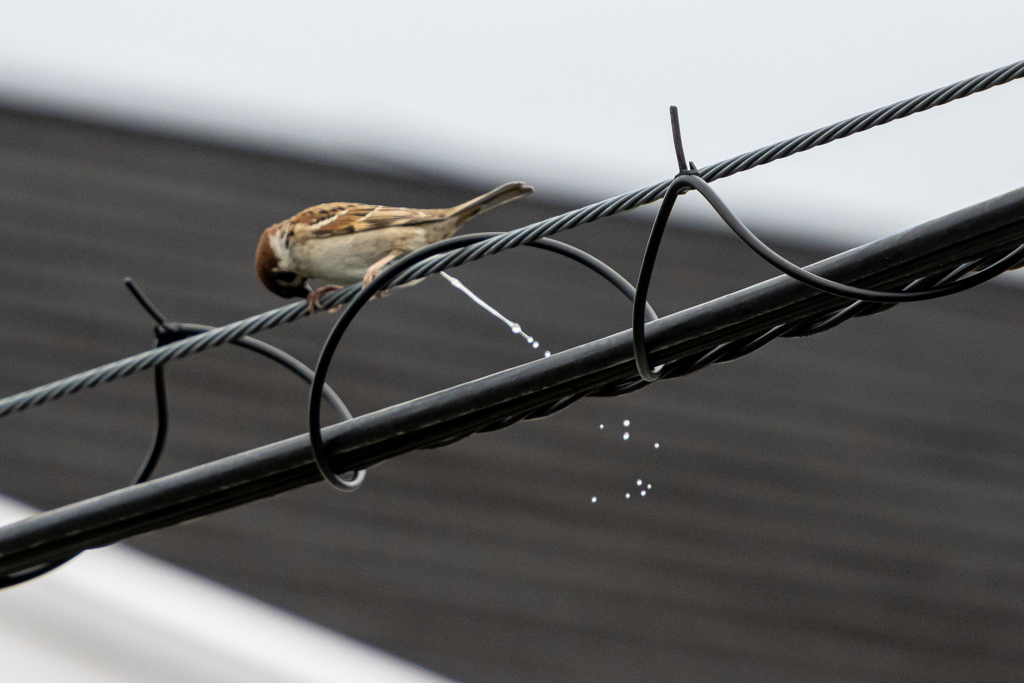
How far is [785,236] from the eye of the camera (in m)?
6.79

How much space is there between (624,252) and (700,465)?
4.94 feet

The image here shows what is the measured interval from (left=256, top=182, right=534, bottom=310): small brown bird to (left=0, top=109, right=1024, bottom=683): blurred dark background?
2307 mm

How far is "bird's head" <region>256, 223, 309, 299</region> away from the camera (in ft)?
11.2

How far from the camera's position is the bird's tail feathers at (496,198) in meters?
2.44

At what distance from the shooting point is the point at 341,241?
10.9 feet

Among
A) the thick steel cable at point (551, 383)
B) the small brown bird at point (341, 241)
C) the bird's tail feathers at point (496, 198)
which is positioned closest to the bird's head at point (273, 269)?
the small brown bird at point (341, 241)

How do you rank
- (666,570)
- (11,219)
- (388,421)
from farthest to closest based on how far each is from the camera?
(11,219) < (666,570) < (388,421)

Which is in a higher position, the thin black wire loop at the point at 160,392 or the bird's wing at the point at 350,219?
the bird's wing at the point at 350,219

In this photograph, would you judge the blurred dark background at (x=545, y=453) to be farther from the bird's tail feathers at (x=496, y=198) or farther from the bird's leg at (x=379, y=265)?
the bird's tail feathers at (x=496, y=198)

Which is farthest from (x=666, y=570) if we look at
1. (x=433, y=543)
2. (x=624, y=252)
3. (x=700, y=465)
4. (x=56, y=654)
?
(x=56, y=654)

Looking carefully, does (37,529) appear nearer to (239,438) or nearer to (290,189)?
(239,438)

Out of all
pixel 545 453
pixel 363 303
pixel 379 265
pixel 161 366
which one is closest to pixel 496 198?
pixel 379 265

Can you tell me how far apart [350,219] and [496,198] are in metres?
0.89

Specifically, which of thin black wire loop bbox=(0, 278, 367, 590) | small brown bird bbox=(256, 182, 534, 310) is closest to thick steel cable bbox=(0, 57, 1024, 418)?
thin black wire loop bbox=(0, 278, 367, 590)
